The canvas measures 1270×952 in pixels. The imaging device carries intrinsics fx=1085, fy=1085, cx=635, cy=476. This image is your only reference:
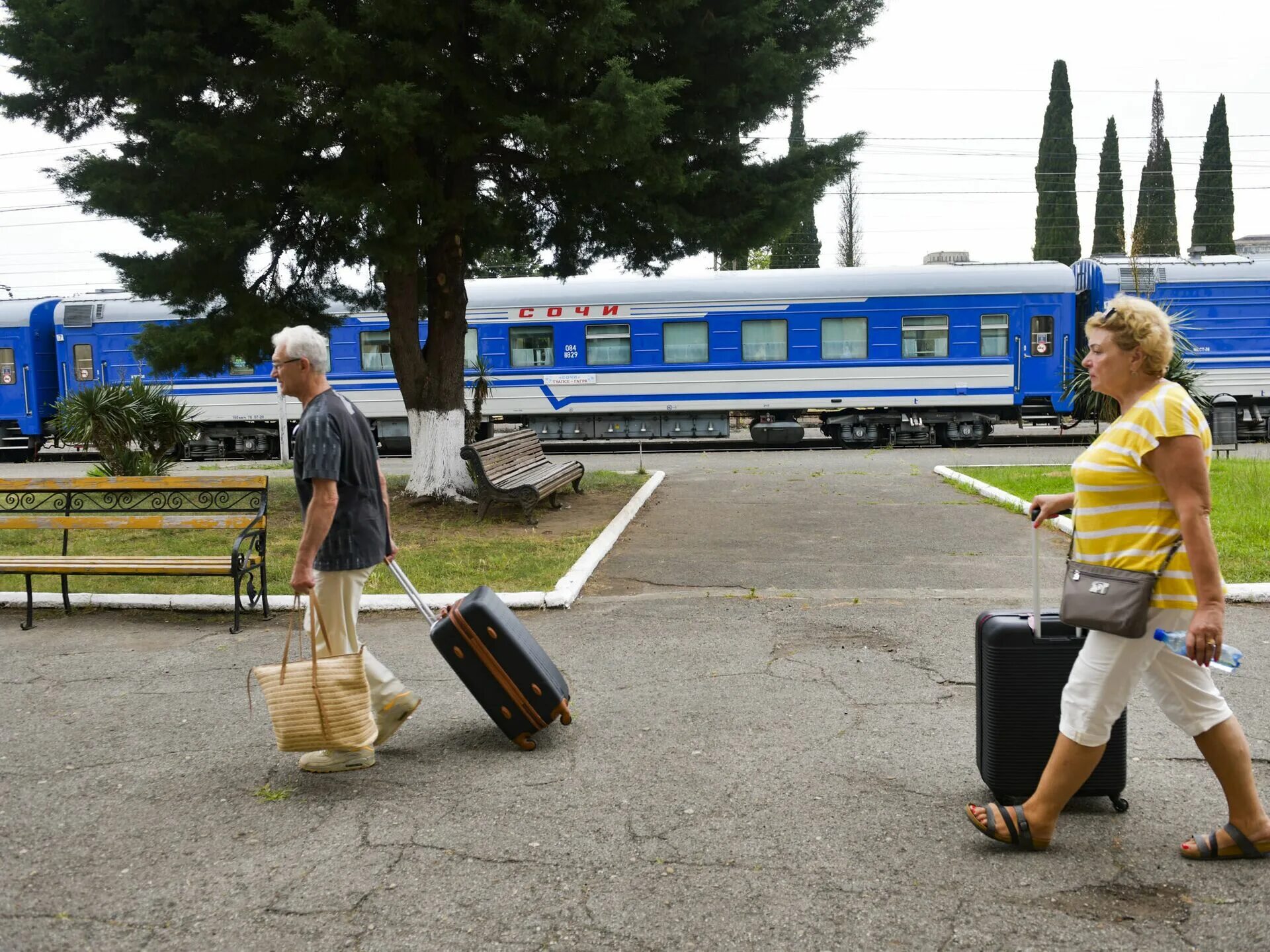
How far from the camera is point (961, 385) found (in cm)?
2212

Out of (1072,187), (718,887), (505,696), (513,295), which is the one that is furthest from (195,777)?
(1072,187)

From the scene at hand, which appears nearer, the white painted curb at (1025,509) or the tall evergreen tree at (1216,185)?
the white painted curb at (1025,509)

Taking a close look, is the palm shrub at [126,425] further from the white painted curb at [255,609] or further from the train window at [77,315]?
the train window at [77,315]

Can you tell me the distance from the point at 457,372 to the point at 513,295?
413 inches

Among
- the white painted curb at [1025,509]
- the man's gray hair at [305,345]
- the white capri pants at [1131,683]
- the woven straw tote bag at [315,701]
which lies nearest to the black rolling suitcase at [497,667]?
the woven straw tote bag at [315,701]

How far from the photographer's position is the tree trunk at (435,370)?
40.9 ft

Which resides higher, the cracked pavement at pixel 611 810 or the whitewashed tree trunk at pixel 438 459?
the whitewashed tree trunk at pixel 438 459

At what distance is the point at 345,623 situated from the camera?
451 cm

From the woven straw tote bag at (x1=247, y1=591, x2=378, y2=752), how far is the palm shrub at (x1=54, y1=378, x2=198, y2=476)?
9.54 m

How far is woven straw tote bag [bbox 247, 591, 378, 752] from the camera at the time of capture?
413 cm

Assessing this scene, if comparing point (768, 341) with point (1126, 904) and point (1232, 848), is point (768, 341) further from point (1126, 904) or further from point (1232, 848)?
point (1126, 904)

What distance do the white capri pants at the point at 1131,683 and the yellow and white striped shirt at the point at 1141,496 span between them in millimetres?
138

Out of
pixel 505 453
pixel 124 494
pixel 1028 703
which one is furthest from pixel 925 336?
pixel 1028 703

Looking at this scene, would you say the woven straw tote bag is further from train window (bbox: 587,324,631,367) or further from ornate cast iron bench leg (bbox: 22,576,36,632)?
train window (bbox: 587,324,631,367)
